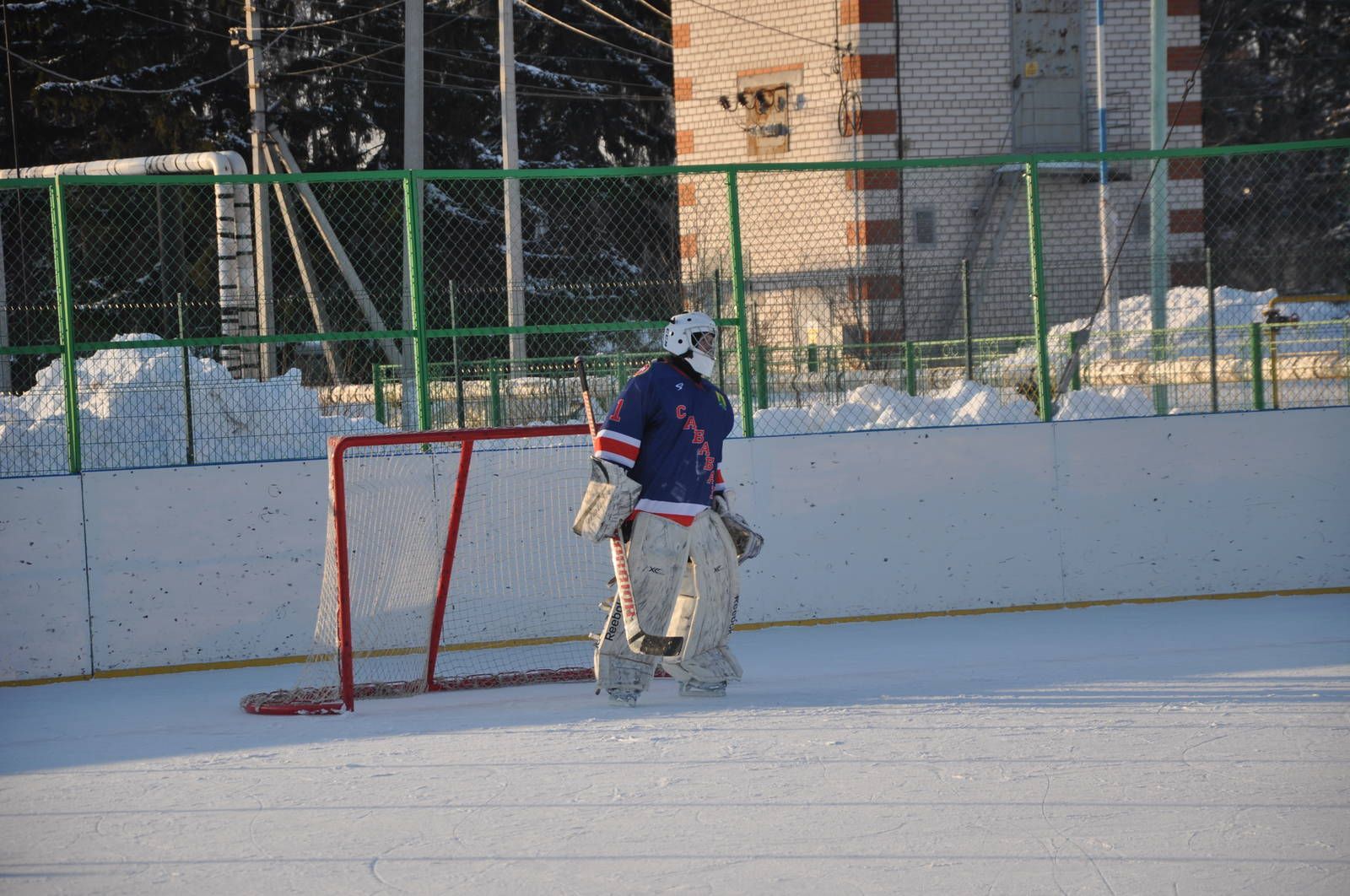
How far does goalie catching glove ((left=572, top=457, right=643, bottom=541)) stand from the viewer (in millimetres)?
5988

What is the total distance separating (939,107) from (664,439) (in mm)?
17196

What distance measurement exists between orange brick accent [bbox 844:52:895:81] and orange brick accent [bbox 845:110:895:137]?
0.53 meters

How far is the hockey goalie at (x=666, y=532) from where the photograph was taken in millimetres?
6062

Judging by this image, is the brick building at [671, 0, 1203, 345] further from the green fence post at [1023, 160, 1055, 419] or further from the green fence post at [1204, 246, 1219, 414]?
the green fence post at [1023, 160, 1055, 419]

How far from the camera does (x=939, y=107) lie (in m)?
22.1

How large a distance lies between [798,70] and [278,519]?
16954 millimetres

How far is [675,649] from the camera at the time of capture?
6.06m

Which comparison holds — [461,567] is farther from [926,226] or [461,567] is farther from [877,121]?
[877,121]

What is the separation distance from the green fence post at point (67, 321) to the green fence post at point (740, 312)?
3353 millimetres

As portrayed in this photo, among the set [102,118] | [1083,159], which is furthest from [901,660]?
[102,118]

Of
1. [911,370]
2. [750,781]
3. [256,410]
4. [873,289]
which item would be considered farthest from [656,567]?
[873,289]

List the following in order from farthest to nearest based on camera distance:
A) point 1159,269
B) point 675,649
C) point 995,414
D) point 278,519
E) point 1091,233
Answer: point 1091,233, point 1159,269, point 995,414, point 278,519, point 675,649

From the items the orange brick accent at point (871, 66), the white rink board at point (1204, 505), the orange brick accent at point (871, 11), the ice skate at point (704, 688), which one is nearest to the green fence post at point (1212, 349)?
the white rink board at point (1204, 505)

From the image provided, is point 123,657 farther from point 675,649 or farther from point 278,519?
point 675,649
